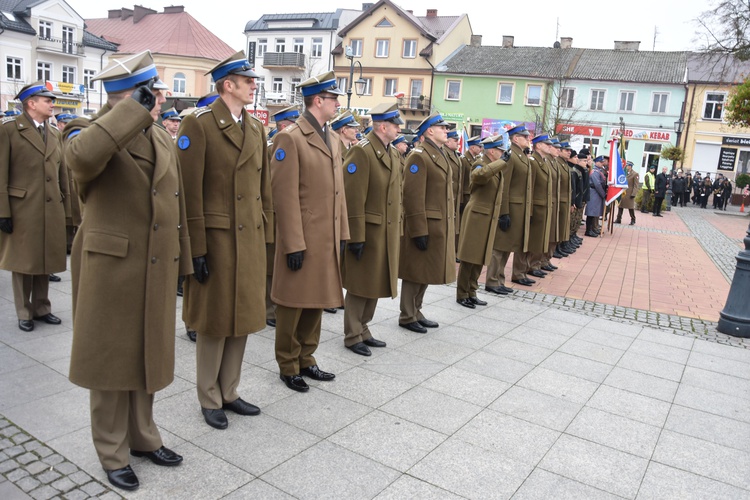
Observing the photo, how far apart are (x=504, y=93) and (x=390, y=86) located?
30.9 feet

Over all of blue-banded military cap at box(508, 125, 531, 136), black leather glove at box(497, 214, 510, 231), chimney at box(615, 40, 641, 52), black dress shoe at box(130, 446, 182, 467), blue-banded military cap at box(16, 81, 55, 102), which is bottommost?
black dress shoe at box(130, 446, 182, 467)

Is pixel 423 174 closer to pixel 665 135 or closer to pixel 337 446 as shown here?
pixel 337 446

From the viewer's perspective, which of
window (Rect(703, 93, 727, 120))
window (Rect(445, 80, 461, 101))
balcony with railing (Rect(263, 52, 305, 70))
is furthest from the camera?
balcony with railing (Rect(263, 52, 305, 70))

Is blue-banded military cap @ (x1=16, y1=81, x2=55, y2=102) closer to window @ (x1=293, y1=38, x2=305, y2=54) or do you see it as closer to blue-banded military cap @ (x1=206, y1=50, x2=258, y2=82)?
blue-banded military cap @ (x1=206, y1=50, x2=258, y2=82)

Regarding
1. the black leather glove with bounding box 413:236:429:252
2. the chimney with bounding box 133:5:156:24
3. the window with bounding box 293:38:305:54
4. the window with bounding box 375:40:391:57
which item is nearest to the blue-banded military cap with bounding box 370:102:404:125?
the black leather glove with bounding box 413:236:429:252

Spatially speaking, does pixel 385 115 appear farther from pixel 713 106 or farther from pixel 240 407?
pixel 713 106

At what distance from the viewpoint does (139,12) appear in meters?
63.2

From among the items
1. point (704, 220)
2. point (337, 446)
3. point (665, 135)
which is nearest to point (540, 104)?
point (665, 135)

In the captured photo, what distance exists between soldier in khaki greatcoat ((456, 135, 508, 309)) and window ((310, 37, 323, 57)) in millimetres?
50534

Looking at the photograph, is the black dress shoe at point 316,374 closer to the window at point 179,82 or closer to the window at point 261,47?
the window at point 179,82

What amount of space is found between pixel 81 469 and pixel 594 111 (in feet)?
152

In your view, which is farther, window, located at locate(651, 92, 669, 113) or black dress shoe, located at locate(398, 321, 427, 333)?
window, located at locate(651, 92, 669, 113)

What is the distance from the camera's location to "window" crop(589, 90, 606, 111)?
44.6 meters

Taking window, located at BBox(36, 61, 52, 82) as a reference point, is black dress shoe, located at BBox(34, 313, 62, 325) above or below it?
below
